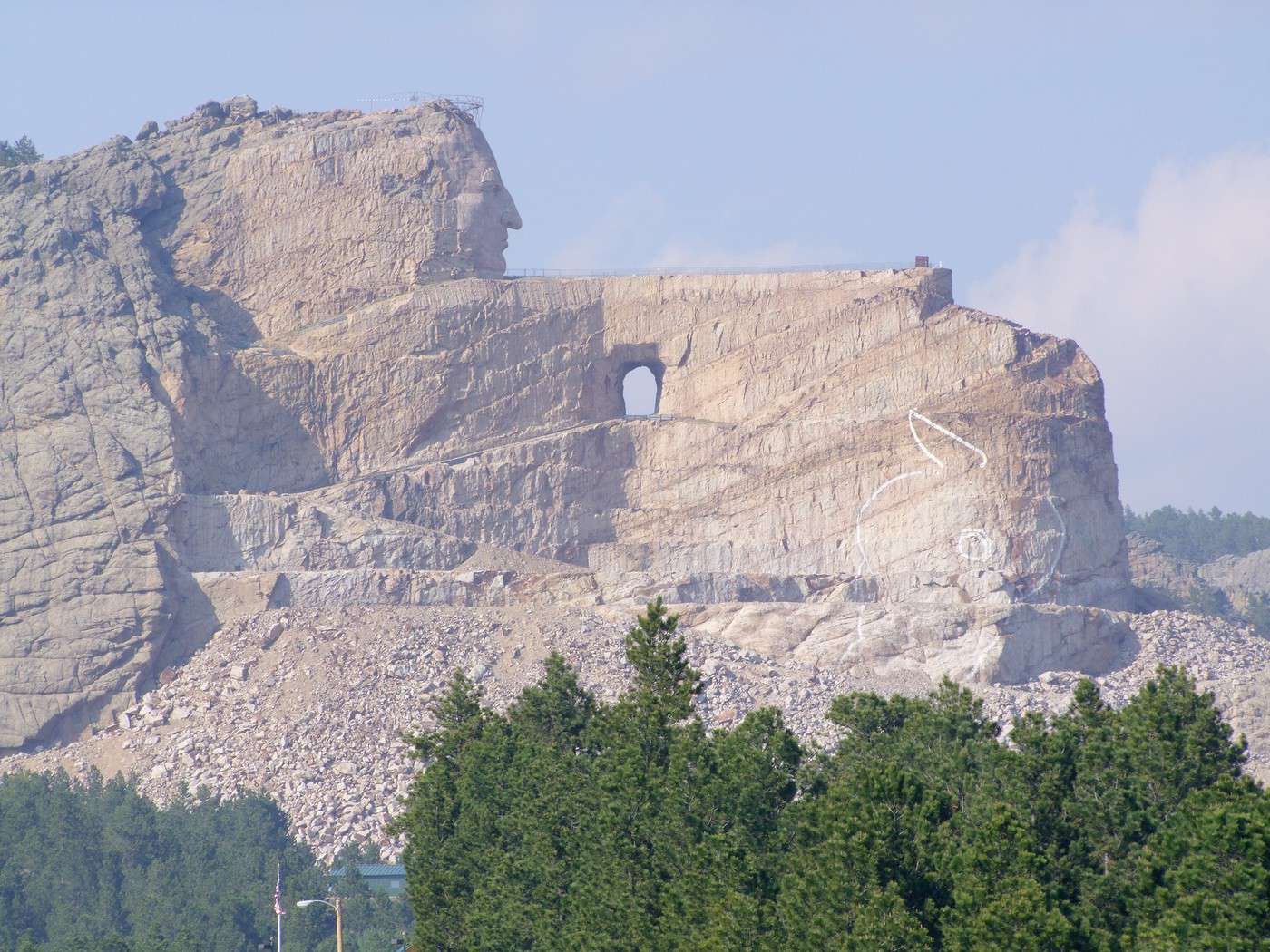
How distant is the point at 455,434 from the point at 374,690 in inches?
337

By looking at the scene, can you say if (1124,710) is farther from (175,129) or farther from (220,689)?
(175,129)

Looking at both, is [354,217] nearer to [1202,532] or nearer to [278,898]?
[278,898]

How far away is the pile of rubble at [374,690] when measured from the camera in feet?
204

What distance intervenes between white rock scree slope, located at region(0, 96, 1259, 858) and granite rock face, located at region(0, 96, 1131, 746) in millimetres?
82

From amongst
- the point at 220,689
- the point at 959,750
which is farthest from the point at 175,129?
the point at 959,750

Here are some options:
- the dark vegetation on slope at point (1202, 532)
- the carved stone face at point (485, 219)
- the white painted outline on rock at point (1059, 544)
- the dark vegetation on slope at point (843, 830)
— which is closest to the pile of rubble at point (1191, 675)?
the white painted outline on rock at point (1059, 544)

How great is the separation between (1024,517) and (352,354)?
663 inches

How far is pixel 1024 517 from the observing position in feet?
221

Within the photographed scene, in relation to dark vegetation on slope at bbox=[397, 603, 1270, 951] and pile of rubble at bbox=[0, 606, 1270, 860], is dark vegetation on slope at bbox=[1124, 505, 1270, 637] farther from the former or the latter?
dark vegetation on slope at bbox=[397, 603, 1270, 951]

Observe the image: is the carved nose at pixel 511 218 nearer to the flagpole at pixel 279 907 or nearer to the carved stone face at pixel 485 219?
the carved stone face at pixel 485 219

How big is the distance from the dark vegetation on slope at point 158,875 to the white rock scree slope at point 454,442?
3034 millimetres

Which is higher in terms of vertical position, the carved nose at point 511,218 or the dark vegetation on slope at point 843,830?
the carved nose at point 511,218

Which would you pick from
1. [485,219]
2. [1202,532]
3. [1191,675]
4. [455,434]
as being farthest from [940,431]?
[1202,532]

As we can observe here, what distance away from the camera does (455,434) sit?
70688 mm
